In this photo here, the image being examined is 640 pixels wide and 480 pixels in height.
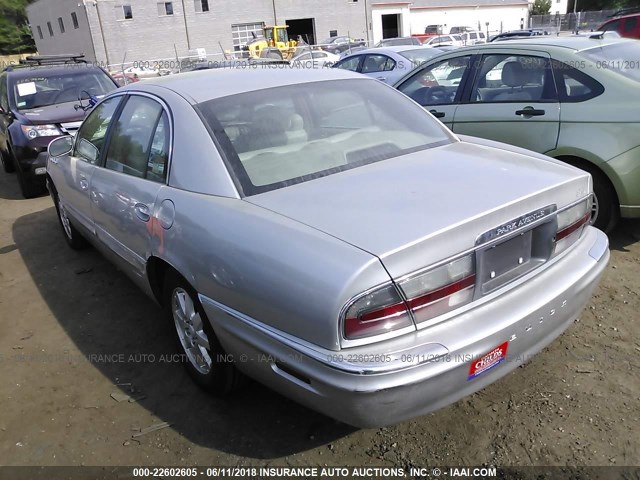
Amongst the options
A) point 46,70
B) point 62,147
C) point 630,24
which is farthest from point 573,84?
point 630,24

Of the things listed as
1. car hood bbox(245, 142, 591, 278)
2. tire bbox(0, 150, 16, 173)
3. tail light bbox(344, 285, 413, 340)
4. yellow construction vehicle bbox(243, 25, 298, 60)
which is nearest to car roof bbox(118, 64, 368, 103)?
car hood bbox(245, 142, 591, 278)

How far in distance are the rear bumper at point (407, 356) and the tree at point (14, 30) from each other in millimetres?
75762

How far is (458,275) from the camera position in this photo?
2025 mm

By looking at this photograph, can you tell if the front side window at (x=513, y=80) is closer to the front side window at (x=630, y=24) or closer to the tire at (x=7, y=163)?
the tire at (x=7, y=163)

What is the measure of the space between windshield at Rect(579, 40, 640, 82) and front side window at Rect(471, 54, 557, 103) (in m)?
0.35

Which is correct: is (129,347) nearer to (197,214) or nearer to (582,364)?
(197,214)

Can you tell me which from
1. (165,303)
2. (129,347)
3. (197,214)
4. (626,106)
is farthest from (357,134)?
(626,106)

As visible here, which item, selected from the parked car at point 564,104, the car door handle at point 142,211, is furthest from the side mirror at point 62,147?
the parked car at point 564,104

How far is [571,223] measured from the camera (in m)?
2.53

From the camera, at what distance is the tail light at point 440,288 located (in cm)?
192

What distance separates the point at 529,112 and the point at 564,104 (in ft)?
0.91

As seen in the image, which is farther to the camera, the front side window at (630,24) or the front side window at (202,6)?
the front side window at (202,6)

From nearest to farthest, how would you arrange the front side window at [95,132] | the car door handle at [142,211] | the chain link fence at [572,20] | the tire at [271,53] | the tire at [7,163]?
the car door handle at [142,211] → the front side window at [95,132] → the tire at [7,163] → the tire at [271,53] → the chain link fence at [572,20]

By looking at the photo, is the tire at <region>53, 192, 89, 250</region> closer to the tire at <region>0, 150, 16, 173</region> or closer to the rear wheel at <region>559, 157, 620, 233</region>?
the rear wheel at <region>559, 157, 620, 233</region>
